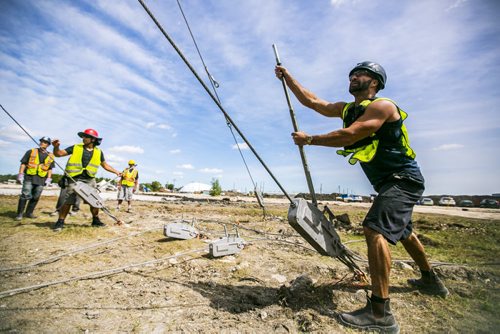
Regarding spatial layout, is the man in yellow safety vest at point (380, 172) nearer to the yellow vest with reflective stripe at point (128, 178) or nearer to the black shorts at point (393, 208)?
the black shorts at point (393, 208)

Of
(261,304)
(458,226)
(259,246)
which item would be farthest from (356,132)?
(458,226)

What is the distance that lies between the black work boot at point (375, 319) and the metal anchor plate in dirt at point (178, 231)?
3.61m

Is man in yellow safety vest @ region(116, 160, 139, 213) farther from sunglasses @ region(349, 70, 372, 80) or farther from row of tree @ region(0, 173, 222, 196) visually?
row of tree @ region(0, 173, 222, 196)

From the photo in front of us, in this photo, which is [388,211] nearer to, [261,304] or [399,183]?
[399,183]

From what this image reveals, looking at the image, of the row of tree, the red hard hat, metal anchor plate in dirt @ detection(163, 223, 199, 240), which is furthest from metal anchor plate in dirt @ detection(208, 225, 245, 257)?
the row of tree

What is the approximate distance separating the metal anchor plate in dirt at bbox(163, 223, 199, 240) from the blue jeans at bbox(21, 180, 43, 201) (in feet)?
15.4

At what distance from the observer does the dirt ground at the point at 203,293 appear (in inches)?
87.7

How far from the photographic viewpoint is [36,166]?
6.98 m

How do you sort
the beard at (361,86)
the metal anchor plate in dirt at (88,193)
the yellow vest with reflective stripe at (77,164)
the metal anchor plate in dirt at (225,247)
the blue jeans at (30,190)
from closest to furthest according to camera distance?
the beard at (361,86) → the metal anchor plate in dirt at (225,247) → the metal anchor plate in dirt at (88,193) → the yellow vest with reflective stripe at (77,164) → the blue jeans at (30,190)

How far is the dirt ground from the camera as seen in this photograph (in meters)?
2.23

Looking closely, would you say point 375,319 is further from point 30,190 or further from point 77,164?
point 30,190

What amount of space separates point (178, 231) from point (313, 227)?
3.43 meters

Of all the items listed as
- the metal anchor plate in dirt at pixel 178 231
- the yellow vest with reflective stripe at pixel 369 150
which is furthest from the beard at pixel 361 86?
the metal anchor plate in dirt at pixel 178 231

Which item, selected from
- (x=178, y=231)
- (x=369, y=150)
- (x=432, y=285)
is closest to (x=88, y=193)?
(x=178, y=231)
